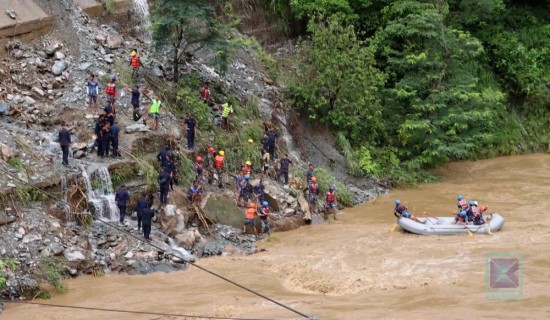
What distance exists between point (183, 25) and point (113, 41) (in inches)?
118

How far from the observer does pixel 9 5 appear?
22.8m

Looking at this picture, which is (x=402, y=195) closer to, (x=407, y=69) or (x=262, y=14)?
(x=407, y=69)

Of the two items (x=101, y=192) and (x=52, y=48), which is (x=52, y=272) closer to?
(x=101, y=192)

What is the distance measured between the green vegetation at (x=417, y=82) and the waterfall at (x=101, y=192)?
947 cm

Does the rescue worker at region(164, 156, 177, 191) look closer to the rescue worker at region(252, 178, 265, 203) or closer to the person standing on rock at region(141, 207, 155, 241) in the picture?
the person standing on rock at region(141, 207, 155, 241)

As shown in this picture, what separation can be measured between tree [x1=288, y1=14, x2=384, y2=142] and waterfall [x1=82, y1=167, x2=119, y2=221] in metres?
9.19

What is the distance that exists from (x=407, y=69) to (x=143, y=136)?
40.5 ft

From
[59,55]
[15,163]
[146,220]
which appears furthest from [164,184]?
[59,55]

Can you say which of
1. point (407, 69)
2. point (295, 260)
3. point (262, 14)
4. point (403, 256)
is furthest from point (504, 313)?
point (262, 14)

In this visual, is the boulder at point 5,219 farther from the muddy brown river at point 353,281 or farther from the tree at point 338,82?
the tree at point 338,82

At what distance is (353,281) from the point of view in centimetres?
1497

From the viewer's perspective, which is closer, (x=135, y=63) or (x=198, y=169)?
A: (x=198, y=169)

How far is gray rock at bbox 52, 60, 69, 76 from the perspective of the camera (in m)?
21.8

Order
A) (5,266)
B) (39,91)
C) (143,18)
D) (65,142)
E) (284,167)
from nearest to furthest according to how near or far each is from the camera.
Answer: (5,266) < (65,142) < (39,91) < (284,167) < (143,18)
